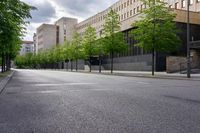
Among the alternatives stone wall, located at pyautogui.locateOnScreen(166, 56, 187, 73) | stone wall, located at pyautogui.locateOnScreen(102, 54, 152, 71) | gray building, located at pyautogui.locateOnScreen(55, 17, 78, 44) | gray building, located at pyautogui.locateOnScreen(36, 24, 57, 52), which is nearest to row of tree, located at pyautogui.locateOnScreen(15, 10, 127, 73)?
stone wall, located at pyautogui.locateOnScreen(102, 54, 152, 71)

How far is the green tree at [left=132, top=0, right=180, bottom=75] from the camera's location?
120ft

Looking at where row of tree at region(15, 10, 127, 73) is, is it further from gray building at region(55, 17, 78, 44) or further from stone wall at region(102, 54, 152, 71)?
gray building at region(55, 17, 78, 44)

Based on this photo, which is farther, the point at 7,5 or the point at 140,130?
the point at 7,5

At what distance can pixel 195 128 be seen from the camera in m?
6.41

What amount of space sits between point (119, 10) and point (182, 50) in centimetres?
4119

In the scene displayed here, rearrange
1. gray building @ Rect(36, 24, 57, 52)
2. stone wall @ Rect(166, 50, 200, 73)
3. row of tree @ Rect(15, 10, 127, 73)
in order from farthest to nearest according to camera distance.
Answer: gray building @ Rect(36, 24, 57, 52) < row of tree @ Rect(15, 10, 127, 73) < stone wall @ Rect(166, 50, 200, 73)

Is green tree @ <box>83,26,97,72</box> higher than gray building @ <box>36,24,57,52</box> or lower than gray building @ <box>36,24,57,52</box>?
lower

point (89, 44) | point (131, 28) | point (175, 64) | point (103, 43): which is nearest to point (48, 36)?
point (89, 44)

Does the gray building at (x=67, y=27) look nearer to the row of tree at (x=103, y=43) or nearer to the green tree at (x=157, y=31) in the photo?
the row of tree at (x=103, y=43)

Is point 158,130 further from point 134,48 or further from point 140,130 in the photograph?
point 134,48

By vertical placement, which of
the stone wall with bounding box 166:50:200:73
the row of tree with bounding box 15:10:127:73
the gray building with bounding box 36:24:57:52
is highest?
the gray building with bounding box 36:24:57:52

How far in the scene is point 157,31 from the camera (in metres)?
36.7

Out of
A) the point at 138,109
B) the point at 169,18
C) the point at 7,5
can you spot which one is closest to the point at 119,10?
the point at 169,18

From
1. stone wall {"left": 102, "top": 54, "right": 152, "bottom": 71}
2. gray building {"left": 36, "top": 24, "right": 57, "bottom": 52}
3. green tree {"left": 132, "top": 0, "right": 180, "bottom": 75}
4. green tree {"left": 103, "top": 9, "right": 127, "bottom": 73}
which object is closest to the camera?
green tree {"left": 132, "top": 0, "right": 180, "bottom": 75}
